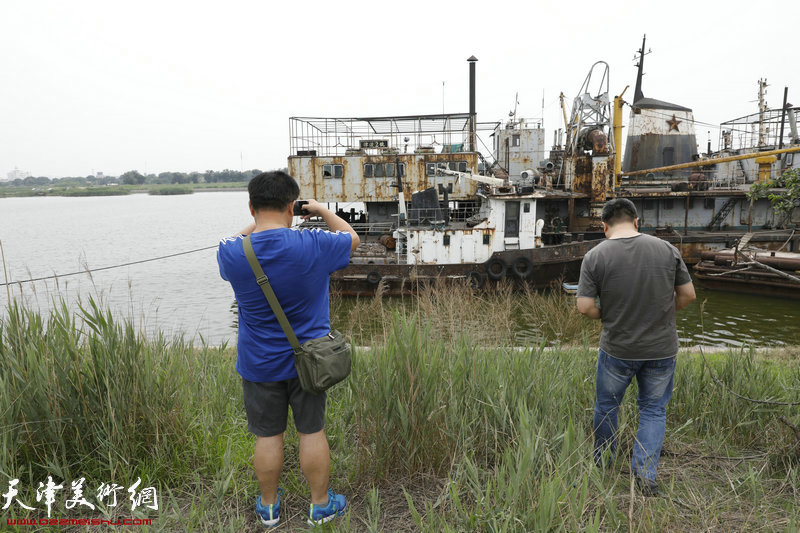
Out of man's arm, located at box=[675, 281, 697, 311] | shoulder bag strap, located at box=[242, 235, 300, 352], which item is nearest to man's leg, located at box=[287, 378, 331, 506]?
shoulder bag strap, located at box=[242, 235, 300, 352]

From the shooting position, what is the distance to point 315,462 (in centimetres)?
223

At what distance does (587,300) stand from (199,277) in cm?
1928

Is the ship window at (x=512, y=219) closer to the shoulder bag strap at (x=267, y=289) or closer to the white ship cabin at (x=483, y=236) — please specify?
the white ship cabin at (x=483, y=236)

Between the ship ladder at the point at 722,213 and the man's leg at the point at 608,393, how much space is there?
21.1 metres

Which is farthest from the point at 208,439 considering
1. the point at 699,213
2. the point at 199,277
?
the point at 699,213

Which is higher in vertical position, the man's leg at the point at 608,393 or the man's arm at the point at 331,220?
the man's arm at the point at 331,220

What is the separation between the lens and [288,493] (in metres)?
2.56

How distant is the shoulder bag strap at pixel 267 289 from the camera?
205cm

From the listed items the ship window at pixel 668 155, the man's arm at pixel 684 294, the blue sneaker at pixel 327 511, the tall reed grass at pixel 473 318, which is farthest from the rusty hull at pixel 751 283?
the ship window at pixel 668 155

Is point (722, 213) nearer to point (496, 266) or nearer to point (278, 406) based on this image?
point (496, 266)

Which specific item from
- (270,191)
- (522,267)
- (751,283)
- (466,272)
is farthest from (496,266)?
(270,191)

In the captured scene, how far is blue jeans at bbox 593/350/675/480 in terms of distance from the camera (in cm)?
266

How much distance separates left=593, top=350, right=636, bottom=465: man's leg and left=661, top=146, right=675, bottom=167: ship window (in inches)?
1197

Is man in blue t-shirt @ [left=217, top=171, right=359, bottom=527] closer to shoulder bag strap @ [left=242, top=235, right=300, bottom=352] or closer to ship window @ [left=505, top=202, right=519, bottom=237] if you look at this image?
shoulder bag strap @ [left=242, top=235, right=300, bottom=352]
